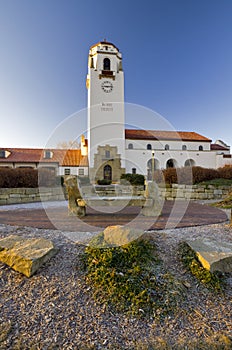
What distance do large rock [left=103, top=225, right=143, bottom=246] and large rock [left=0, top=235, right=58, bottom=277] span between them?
72 centimetres

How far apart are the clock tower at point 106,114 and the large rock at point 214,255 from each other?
18746 millimetres

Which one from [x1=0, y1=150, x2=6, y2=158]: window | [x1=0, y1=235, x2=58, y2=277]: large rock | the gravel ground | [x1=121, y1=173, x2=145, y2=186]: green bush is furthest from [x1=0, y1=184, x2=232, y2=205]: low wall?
[x1=0, y1=150, x2=6, y2=158]: window

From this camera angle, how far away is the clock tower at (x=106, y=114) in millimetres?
21781

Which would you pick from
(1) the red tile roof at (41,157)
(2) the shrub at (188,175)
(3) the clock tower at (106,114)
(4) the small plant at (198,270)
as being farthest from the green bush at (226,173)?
(1) the red tile roof at (41,157)

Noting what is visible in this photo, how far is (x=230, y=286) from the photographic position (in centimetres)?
200

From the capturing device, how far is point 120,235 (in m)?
2.51

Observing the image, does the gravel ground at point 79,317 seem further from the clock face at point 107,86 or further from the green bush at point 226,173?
the clock face at point 107,86

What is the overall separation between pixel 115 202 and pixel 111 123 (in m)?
18.3

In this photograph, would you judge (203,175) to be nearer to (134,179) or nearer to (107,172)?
(134,179)

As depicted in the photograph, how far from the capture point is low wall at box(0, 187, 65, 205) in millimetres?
7688

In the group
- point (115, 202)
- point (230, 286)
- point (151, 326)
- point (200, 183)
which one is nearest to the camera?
point (151, 326)

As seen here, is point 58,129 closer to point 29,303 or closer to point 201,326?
point 29,303

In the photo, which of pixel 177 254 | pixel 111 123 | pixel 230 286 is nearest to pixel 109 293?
pixel 177 254

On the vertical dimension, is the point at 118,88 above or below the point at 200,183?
above
